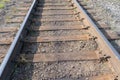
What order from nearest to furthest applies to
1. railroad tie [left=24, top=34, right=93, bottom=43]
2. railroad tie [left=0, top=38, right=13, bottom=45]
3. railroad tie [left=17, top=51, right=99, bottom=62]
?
railroad tie [left=17, top=51, right=99, bottom=62]
railroad tie [left=0, top=38, right=13, bottom=45]
railroad tie [left=24, top=34, right=93, bottom=43]

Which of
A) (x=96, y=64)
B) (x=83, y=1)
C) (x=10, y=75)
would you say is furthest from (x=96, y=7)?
(x=10, y=75)

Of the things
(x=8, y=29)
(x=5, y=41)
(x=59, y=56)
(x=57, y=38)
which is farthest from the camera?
(x=8, y=29)

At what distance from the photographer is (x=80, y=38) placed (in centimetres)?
491

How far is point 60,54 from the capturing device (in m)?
4.16

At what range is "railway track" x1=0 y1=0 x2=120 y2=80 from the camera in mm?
3543

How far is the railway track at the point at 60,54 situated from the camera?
3.54 metres

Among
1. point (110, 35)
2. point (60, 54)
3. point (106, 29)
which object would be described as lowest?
point (106, 29)

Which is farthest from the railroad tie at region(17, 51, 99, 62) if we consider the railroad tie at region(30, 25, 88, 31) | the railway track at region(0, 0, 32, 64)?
the railroad tie at region(30, 25, 88, 31)

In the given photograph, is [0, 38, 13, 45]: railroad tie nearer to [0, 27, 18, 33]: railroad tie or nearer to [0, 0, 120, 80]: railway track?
[0, 0, 120, 80]: railway track

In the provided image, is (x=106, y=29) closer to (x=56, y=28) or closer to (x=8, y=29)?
(x=56, y=28)

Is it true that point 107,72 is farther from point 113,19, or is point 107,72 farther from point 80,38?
point 113,19

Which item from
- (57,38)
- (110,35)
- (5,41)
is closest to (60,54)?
(57,38)

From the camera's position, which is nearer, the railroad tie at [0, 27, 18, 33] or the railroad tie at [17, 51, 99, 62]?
the railroad tie at [17, 51, 99, 62]

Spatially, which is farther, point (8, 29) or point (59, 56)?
point (8, 29)
